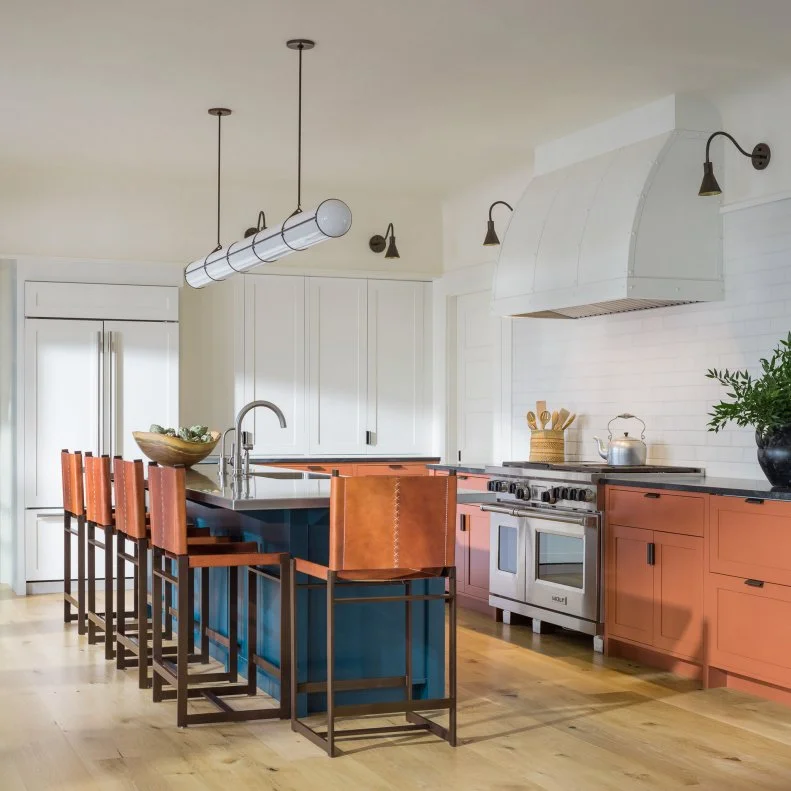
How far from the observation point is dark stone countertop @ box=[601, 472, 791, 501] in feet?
15.8

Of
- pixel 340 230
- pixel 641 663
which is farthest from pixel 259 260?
pixel 641 663

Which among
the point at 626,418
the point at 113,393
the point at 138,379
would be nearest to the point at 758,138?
the point at 626,418

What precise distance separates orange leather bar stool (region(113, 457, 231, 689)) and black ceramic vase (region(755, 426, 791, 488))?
96.7 inches

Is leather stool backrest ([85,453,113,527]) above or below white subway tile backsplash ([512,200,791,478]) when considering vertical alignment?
below

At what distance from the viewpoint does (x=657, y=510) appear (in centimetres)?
541

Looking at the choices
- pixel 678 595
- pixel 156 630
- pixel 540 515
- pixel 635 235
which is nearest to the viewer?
pixel 156 630

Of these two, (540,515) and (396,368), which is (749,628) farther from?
(396,368)

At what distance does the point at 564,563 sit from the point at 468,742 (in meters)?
1.99

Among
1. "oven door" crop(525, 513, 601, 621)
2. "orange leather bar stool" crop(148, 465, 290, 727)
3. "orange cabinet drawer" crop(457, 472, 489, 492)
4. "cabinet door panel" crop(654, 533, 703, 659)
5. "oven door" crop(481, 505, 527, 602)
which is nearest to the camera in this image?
"orange leather bar stool" crop(148, 465, 290, 727)

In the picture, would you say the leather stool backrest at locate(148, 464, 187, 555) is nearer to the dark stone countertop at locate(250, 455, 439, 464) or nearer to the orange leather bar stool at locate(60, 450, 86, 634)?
the orange leather bar stool at locate(60, 450, 86, 634)

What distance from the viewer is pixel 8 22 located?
4.84 m

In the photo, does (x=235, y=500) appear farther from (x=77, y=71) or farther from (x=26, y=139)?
(x=26, y=139)

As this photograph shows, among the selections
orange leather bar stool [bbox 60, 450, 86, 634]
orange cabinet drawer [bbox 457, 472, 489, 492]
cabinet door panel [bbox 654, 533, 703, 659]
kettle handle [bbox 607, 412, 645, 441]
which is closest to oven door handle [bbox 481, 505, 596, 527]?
orange cabinet drawer [bbox 457, 472, 489, 492]

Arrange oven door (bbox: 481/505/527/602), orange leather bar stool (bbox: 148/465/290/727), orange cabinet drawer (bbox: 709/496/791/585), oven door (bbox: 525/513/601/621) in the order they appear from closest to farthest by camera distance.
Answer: orange leather bar stool (bbox: 148/465/290/727)
orange cabinet drawer (bbox: 709/496/791/585)
oven door (bbox: 525/513/601/621)
oven door (bbox: 481/505/527/602)
